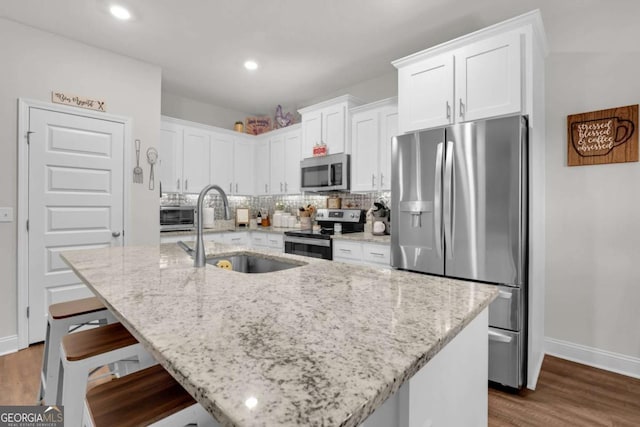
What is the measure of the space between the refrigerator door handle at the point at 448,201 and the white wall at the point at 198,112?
3647mm

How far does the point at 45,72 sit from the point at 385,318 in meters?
3.65

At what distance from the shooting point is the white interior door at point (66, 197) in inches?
111

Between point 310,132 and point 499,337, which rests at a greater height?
point 310,132

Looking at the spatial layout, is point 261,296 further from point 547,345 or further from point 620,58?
point 620,58

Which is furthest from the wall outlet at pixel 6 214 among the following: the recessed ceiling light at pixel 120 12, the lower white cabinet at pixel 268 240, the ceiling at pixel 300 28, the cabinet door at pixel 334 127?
the cabinet door at pixel 334 127

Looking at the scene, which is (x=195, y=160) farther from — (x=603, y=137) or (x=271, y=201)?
(x=603, y=137)

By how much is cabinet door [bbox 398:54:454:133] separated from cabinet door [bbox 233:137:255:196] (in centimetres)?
273

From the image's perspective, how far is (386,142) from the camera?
3.41 meters

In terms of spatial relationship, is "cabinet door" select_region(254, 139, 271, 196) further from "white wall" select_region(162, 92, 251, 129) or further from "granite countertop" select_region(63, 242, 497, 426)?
"granite countertop" select_region(63, 242, 497, 426)

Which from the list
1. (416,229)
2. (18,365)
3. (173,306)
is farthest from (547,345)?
(18,365)

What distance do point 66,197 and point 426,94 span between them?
Result: 10.9 feet

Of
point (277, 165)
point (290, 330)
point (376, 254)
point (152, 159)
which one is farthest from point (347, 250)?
point (290, 330)

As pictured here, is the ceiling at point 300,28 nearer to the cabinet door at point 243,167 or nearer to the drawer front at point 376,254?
the cabinet door at point 243,167

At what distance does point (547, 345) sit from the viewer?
2.70 meters
